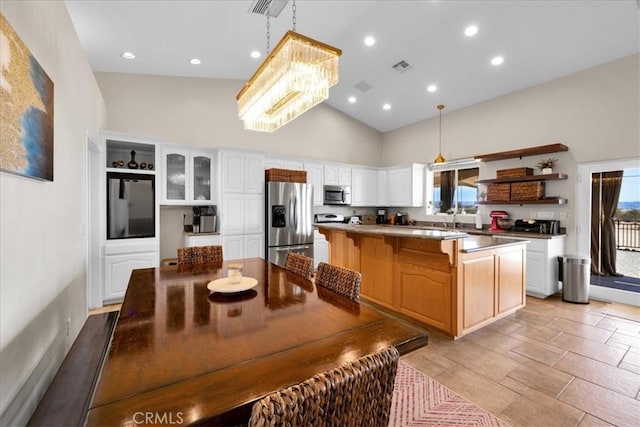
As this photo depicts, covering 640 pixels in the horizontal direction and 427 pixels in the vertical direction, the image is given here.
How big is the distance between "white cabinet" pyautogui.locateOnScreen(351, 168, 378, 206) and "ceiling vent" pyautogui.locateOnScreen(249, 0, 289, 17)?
139 inches

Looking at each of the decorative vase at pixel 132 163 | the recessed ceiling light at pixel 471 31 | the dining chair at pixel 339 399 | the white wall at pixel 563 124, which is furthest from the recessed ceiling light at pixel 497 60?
the decorative vase at pixel 132 163

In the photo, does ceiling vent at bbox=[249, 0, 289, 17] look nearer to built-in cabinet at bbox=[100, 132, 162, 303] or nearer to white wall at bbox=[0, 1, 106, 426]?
white wall at bbox=[0, 1, 106, 426]

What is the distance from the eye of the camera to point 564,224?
4230mm

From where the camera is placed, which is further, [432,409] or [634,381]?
[634,381]

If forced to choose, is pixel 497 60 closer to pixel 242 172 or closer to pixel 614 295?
pixel 614 295

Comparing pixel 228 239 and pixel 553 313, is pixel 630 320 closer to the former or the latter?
pixel 553 313

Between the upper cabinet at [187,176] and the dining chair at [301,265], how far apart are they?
109 inches

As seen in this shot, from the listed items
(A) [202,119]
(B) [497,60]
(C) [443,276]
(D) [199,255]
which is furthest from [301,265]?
(B) [497,60]

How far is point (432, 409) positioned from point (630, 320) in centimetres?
310

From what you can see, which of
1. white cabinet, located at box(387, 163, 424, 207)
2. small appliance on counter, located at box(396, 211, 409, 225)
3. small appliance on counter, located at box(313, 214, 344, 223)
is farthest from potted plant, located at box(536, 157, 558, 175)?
small appliance on counter, located at box(313, 214, 344, 223)

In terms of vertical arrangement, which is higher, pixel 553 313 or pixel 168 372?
pixel 168 372

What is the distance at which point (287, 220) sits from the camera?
16.2 ft

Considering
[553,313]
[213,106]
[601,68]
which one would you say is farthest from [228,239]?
[601,68]

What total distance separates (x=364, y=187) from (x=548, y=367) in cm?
453
